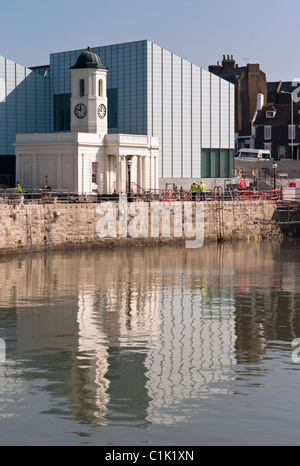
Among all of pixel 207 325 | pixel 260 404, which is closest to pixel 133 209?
pixel 207 325

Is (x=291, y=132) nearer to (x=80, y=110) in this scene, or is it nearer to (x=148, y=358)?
(x=80, y=110)

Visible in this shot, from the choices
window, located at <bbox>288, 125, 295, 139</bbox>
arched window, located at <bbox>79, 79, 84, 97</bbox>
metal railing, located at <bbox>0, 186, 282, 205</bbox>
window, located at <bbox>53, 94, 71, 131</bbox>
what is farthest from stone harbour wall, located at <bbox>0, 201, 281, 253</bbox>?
window, located at <bbox>288, 125, 295, 139</bbox>

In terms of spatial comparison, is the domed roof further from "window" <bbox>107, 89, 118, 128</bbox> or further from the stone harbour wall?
the stone harbour wall

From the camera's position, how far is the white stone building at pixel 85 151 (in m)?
57.4

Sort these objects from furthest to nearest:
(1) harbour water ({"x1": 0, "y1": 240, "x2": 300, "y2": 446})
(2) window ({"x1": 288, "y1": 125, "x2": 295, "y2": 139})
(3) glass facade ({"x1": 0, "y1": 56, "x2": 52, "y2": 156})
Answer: (2) window ({"x1": 288, "y1": 125, "x2": 295, "y2": 139}) → (3) glass facade ({"x1": 0, "y1": 56, "x2": 52, "y2": 156}) → (1) harbour water ({"x1": 0, "y1": 240, "x2": 300, "y2": 446})

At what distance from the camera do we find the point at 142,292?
33500mm

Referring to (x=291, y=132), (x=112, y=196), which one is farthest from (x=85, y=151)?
(x=291, y=132)

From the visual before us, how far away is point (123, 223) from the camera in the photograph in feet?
170

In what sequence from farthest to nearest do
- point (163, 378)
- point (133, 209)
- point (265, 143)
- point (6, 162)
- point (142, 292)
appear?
1. point (265, 143)
2. point (6, 162)
3. point (133, 209)
4. point (142, 292)
5. point (163, 378)

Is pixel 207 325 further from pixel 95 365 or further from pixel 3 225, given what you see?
pixel 3 225

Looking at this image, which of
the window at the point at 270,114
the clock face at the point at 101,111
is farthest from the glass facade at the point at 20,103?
the window at the point at 270,114

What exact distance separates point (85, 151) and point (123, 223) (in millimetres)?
8275

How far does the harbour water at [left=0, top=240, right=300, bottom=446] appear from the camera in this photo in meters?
16.3

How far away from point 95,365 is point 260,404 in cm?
469
